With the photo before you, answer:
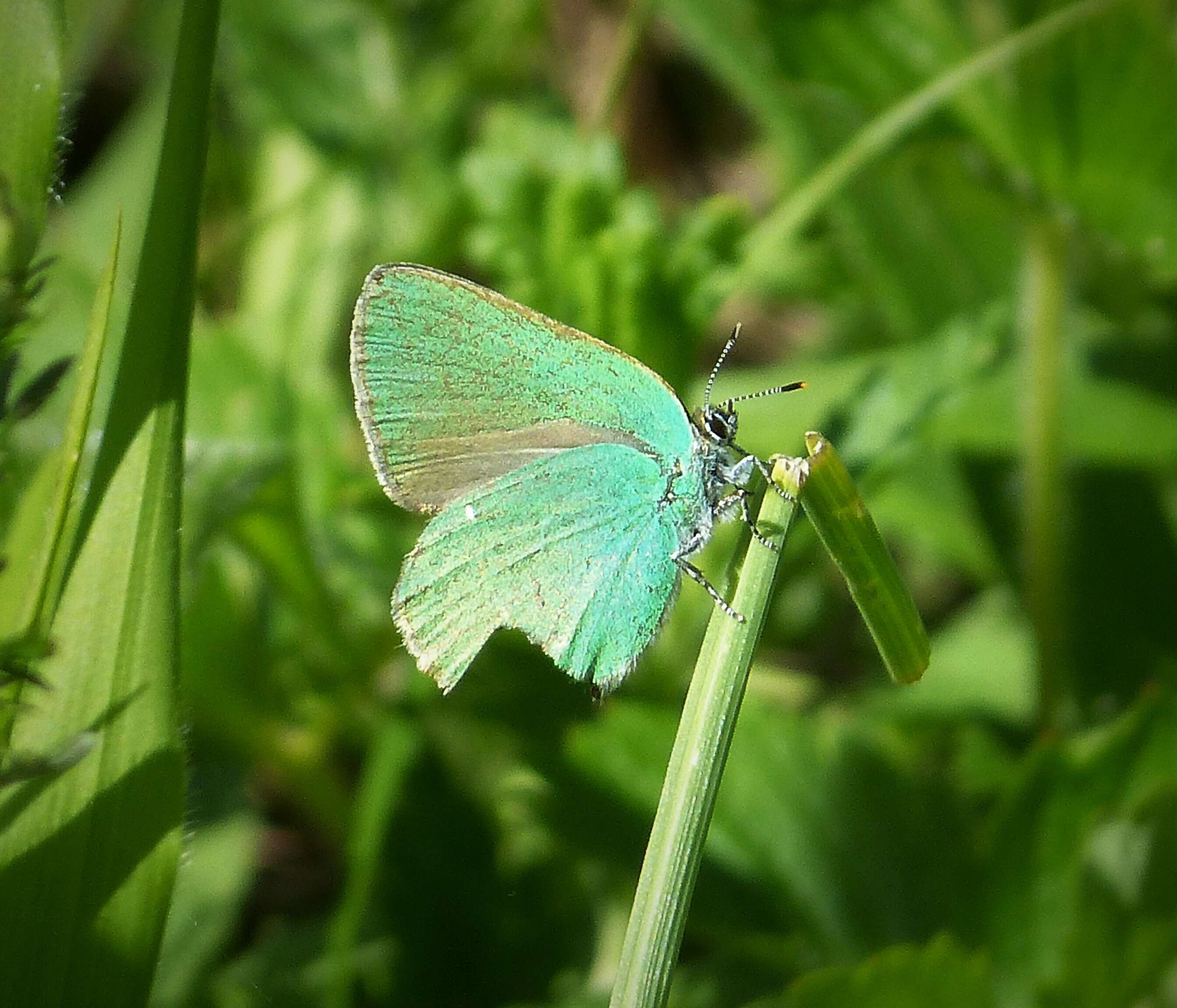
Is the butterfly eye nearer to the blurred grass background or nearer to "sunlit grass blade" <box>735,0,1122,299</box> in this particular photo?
the blurred grass background

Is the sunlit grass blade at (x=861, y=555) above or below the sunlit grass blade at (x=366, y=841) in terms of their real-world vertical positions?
above

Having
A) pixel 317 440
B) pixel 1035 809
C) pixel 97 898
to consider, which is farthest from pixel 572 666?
pixel 317 440

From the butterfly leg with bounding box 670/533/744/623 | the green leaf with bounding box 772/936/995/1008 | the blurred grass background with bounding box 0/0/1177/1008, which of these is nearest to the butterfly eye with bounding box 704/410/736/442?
the butterfly leg with bounding box 670/533/744/623

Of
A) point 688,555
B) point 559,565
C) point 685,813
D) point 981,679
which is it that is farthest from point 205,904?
point 981,679

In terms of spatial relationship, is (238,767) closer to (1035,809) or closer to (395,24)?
(1035,809)

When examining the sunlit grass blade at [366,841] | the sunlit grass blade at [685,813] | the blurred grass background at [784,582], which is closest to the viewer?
the sunlit grass blade at [685,813]

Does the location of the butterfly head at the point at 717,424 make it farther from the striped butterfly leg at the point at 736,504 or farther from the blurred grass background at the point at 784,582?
the blurred grass background at the point at 784,582

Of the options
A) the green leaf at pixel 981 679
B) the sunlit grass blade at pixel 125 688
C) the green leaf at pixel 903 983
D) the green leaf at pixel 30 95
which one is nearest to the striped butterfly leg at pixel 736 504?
the green leaf at pixel 903 983
